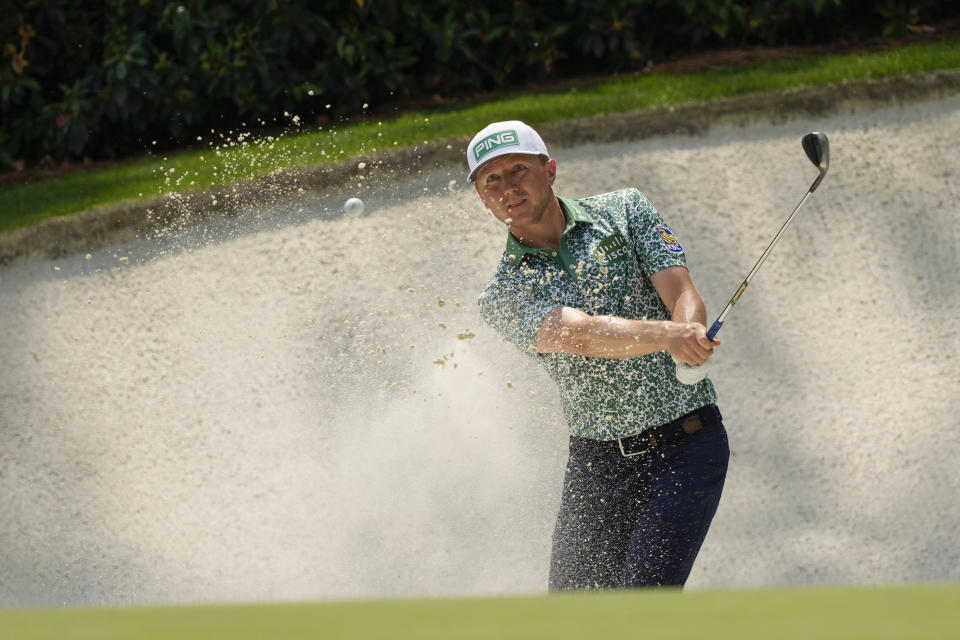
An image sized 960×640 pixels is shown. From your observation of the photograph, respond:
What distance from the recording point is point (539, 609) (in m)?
0.73

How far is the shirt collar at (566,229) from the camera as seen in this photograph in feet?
7.63

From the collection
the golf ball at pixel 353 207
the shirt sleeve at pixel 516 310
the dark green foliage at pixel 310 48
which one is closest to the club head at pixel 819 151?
the shirt sleeve at pixel 516 310

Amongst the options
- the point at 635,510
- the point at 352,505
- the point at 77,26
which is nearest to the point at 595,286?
the point at 635,510

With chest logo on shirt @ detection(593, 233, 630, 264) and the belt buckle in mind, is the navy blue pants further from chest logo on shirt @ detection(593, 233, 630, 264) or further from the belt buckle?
chest logo on shirt @ detection(593, 233, 630, 264)

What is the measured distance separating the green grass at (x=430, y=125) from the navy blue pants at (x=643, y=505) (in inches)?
107

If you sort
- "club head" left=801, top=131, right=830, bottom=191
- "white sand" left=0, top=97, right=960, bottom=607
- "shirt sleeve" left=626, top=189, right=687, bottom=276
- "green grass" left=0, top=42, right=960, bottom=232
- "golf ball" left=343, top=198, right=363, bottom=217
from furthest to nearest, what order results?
"green grass" left=0, top=42, right=960, bottom=232
"golf ball" left=343, top=198, right=363, bottom=217
"white sand" left=0, top=97, right=960, bottom=607
"club head" left=801, top=131, right=830, bottom=191
"shirt sleeve" left=626, top=189, right=687, bottom=276

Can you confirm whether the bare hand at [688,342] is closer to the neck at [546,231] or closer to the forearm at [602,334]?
the forearm at [602,334]

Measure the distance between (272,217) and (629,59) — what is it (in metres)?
2.10

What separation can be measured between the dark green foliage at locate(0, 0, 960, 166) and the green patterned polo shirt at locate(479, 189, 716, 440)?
326cm

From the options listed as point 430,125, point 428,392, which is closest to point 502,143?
point 428,392

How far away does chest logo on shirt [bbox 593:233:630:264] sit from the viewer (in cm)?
229

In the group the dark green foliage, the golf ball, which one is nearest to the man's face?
the golf ball

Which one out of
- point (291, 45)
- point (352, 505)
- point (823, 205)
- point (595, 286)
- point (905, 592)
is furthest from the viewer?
point (291, 45)

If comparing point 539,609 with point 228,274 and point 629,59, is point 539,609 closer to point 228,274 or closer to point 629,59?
point 228,274
